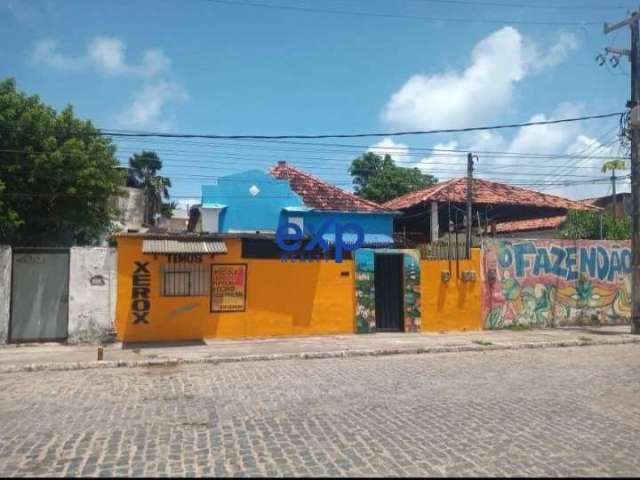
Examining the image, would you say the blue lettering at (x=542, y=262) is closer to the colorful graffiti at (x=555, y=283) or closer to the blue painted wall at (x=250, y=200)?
the colorful graffiti at (x=555, y=283)

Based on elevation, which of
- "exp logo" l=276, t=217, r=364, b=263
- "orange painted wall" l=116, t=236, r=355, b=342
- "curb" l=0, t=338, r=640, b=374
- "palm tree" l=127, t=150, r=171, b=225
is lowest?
"curb" l=0, t=338, r=640, b=374

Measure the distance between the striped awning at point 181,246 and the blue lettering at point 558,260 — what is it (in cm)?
1029

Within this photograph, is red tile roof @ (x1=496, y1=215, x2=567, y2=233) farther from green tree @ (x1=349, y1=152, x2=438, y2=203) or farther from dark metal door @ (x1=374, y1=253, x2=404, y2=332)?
dark metal door @ (x1=374, y1=253, x2=404, y2=332)

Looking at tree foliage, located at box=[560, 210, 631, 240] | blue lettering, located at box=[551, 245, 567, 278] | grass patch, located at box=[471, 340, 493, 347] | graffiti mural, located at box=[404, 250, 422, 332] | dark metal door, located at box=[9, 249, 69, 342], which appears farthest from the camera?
tree foliage, located at box=[560, 210, 631, 240]

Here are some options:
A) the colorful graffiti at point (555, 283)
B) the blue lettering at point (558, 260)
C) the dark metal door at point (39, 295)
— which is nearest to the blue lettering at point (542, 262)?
the colorful graffiti at point (555, 283)

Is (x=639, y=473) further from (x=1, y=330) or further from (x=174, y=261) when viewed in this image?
(x=1, y=330)

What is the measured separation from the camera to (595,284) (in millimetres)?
18500

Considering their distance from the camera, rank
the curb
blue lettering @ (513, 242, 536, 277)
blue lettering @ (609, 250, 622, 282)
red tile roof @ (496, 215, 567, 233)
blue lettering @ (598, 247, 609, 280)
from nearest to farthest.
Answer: the curb → blue lettering @ (513, 242, 536, 277) → blue lettering @ (598, 247, 609, 280) → blue lettering @ (609, 250, 622, 282) → red tile roof @ (496, 215, 567, 233)

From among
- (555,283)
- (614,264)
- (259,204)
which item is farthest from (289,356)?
(614,264)

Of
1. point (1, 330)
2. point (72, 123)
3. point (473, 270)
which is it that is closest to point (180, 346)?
point (1, 330)

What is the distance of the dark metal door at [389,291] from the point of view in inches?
650

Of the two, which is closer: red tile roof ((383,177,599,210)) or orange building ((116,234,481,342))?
orange building ((116,234,481,342))

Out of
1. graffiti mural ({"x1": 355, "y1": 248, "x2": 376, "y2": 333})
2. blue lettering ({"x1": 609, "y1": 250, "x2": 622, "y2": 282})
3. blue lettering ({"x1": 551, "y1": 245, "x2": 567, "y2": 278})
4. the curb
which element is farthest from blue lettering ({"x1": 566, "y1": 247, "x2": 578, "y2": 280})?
graffiti mural ({"x1": 355, "y1": 248, "x2": 376, "y2": 333})

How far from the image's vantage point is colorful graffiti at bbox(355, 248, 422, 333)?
16.2 meters
